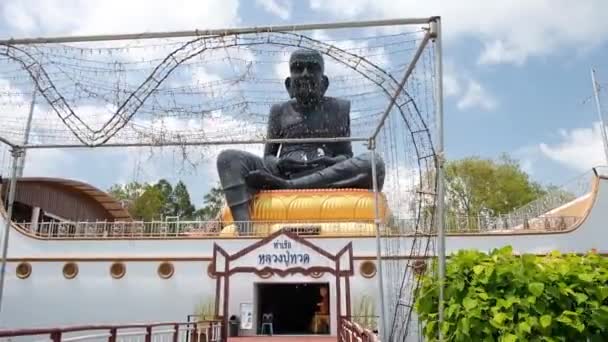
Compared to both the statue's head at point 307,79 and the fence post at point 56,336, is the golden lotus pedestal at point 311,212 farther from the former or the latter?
the fence post at point 56,336

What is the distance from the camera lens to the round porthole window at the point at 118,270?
991cm

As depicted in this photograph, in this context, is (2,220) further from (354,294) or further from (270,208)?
(354,294)

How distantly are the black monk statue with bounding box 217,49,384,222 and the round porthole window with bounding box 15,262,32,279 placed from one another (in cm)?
409

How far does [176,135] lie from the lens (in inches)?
223

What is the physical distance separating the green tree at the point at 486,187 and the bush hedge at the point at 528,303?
65.8ft

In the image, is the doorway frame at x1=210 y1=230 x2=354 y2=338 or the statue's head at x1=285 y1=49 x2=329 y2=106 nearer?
the doorway frame at x1=210 y1=230 x2=354 y2=338

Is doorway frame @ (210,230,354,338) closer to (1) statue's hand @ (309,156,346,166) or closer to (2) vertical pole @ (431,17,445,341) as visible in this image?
(1) statue's hand @ (309,156,346,166)

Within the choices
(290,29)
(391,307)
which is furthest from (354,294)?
(290,29)

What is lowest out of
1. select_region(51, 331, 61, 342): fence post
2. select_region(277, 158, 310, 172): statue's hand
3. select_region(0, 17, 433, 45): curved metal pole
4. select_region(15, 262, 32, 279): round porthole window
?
select_region(51, 331, 61, 342): fence post

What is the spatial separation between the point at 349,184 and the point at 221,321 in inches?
192

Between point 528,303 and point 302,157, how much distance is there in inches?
404

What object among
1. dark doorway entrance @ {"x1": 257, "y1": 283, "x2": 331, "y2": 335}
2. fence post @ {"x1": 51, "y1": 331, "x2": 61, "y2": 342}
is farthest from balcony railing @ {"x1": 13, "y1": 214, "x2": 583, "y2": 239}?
fence post @ {"x1": 51, "y1": 331, "x2": 61, "y2": 342}

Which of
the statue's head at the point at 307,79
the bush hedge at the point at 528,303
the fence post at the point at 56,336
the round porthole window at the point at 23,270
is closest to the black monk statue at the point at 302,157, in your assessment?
the statue's head at the point at 307,79

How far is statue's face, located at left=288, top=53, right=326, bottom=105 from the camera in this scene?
1238cm
